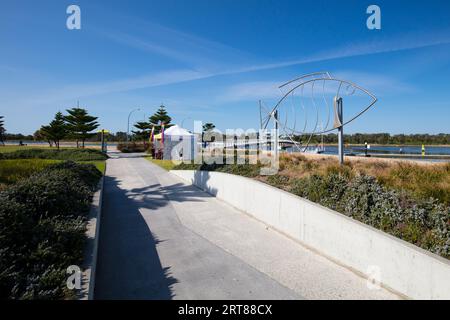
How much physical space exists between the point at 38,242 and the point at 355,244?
4.63m

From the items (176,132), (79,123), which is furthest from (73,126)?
(176,132)

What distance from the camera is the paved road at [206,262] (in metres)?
3.51

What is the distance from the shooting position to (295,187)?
6.26 metres

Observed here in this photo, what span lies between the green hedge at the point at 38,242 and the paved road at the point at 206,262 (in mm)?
725

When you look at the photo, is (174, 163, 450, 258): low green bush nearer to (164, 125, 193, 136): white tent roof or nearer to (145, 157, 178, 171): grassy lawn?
(145, 157, 178, 171): grassy lawn

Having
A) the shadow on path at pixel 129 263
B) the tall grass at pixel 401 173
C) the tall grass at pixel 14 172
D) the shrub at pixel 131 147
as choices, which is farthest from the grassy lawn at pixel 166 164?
the shrub at pixel 131 147

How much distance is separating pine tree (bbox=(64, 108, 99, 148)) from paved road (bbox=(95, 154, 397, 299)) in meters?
36.6

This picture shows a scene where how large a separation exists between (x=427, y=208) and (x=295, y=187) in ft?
8.73

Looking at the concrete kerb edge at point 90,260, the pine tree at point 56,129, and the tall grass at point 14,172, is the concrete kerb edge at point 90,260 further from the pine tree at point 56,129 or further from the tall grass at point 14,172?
the pine tree at point 56,129

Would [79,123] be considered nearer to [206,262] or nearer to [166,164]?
[166,164]

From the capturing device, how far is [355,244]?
13.4ft

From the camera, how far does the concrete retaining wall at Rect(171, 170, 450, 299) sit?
3096 millimetres
